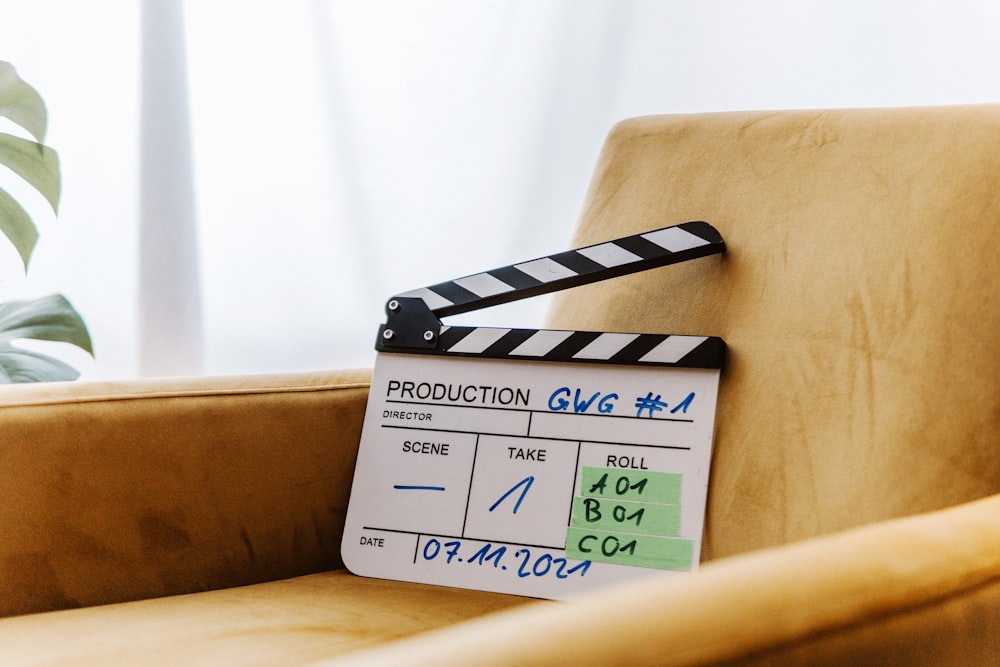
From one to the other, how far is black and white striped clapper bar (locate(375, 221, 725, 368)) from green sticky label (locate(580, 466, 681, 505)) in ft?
0.39

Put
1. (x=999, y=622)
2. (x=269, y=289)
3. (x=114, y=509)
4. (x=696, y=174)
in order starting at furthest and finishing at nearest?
(x=269, y=289) → (x=696, y=174) → (x=114, y=509) → (x=999, y=622)

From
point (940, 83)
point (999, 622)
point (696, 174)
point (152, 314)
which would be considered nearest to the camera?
point (999, 622)

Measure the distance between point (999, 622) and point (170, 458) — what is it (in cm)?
76

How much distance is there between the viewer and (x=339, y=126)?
173 centimetres

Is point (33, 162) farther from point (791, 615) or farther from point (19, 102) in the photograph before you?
point (791, 615)

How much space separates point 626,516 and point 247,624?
1.25ft

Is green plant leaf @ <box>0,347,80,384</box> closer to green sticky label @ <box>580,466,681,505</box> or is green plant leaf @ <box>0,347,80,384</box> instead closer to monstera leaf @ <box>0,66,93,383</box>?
monstera leaf @ <box>0,66,93,383</box>

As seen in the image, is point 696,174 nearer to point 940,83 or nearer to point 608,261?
point 608,261

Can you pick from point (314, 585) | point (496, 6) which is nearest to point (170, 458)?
point (314, 585)

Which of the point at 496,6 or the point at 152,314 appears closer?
the point at 152,314

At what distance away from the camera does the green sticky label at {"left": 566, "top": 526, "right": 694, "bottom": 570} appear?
0.84 metres

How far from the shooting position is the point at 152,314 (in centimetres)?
159

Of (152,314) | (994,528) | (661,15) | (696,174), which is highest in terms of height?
(661,15)

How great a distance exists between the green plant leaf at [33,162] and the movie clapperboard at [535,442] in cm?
58
